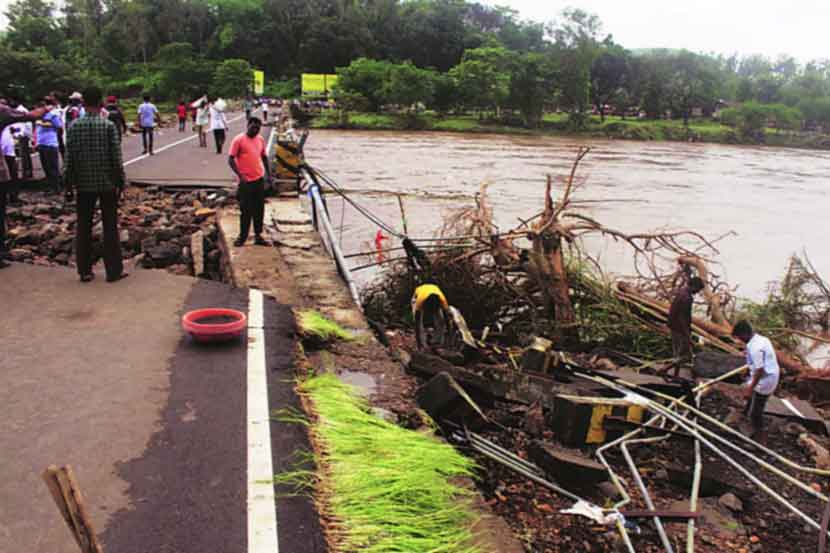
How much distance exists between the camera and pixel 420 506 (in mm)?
3789

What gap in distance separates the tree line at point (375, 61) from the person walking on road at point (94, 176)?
45422mm

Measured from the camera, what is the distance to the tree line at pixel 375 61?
8219cm

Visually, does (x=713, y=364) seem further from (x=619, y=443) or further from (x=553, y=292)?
(x=619, y=443)

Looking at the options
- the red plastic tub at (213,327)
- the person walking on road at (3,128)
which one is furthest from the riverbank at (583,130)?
the red plastic tub at (213,327)

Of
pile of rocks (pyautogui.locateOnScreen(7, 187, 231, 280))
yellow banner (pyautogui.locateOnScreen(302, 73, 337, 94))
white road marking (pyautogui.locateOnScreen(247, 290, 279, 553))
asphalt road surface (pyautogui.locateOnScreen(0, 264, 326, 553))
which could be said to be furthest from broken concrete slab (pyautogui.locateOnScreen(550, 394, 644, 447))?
yellow banner (pyautogui.locateOnScreen(302, 73, 337, 94))

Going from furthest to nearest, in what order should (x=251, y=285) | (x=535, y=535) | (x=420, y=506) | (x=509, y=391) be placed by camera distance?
(x=251, y=285) → (x=509, y=391) → (x=535, y=535) → (x=420, y=506)

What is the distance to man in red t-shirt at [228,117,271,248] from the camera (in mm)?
9438

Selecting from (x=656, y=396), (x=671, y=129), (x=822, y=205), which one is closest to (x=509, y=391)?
(x=656, y=396)

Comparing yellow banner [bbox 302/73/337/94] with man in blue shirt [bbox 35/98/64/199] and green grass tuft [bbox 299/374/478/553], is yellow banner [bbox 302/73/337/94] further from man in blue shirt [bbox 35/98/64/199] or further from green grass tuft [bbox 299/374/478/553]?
green grass tuft [bbox 299/374/478/553]

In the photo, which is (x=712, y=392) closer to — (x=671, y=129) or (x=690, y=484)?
(x=690, y=484)

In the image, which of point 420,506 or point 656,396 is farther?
point 656,396

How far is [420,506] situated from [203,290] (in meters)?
4.30

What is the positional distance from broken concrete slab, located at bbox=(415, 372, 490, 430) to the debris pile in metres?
0.01

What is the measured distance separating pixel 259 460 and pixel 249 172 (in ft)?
20.3
